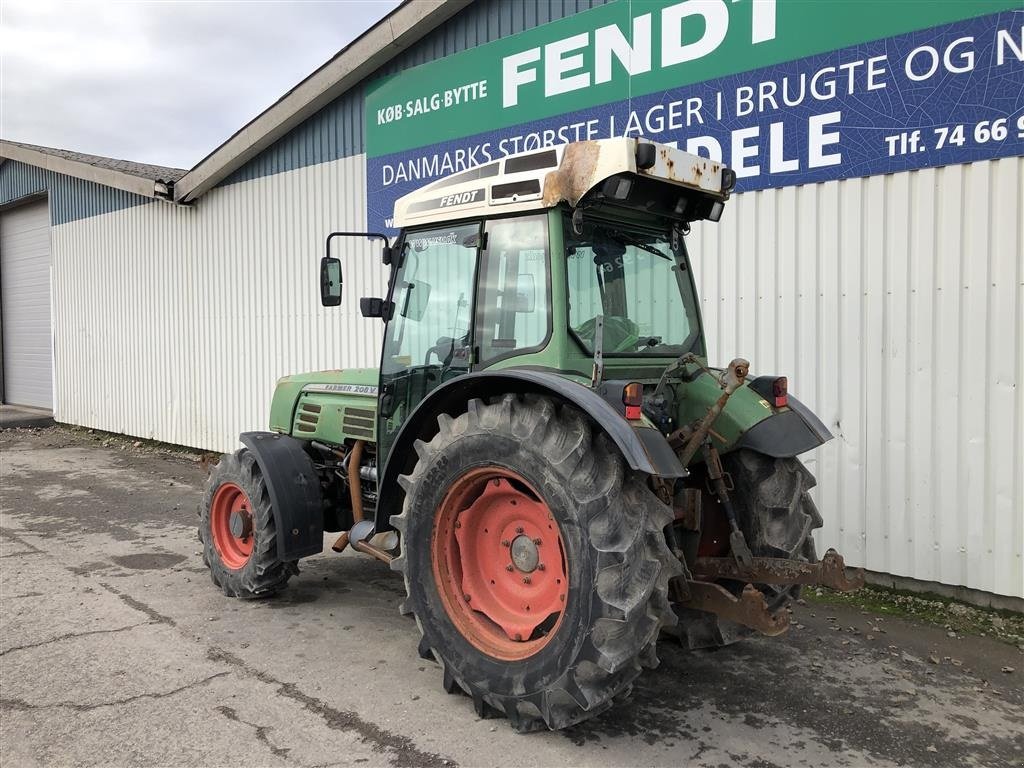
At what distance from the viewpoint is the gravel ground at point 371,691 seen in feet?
11.3

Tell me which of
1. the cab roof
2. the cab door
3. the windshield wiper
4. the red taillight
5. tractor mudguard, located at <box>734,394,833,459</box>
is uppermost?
the cab roof

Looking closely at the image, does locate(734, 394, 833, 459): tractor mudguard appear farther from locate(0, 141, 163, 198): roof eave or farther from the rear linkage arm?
locate(0, 141, 163, 198): roof eave

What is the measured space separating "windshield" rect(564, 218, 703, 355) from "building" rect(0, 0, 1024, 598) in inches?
78.1

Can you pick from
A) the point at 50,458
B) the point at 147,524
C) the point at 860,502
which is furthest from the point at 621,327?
the point at 50,458

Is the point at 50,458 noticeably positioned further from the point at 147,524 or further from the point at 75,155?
the point at 75,155

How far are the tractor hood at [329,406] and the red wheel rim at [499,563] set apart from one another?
1.34 m

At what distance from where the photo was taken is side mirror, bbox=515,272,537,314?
3959 millimetres

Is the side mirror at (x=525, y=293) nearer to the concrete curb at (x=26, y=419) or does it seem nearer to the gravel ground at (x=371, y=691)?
the gravel ground at (x=371, y=691)

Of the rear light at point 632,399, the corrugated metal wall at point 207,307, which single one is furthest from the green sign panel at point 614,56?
the rear light at point 632,399

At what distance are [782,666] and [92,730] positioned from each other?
11.6ft

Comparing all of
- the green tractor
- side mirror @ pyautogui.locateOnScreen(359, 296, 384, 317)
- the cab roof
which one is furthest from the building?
side mirror @ pyautogui.locateOnScreen(359, 296, 384, 317)

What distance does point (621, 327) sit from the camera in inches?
161

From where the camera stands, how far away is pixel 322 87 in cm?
966

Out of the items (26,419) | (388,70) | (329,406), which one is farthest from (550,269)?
(26,419)
